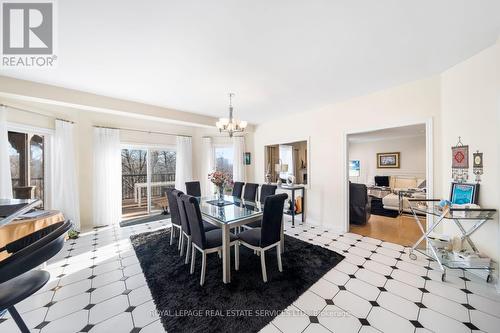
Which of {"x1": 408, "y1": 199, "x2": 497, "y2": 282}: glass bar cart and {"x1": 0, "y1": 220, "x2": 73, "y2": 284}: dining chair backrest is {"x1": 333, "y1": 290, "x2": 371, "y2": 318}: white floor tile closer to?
{"x1": 408, "y1": 199, "x2": 497, "y2": 282}: glass bar cart

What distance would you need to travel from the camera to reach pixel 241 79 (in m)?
2.78

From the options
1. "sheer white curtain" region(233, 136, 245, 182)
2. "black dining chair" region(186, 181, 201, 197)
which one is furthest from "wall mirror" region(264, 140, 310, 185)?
"black dining chair" region(186, 181, 201, 197)

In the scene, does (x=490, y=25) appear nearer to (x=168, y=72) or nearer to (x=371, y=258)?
(x=371, y=258)

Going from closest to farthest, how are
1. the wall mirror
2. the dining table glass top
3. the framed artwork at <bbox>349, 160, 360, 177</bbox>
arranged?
the dining table glass top
the wall mirror
the framed artwork at <bbox>349, 160, 360, 177</bbox>

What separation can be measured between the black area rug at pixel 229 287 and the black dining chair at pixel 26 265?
1011 mm

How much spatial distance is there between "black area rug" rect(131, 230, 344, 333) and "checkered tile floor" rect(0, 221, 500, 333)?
114 millimetres

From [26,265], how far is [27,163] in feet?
12.4

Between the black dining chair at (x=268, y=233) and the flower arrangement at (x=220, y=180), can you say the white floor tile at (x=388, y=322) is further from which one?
the flower arrangement at (x=220, y=180)

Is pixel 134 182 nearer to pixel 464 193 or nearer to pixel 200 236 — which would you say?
pixel 200 236

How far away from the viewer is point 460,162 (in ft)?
8.00

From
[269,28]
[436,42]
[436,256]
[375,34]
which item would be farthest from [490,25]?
[436,256]

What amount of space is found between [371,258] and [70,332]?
3498mm

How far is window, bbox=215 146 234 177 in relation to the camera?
590 cm

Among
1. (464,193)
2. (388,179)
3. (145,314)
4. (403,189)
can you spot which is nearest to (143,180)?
(145,314)
